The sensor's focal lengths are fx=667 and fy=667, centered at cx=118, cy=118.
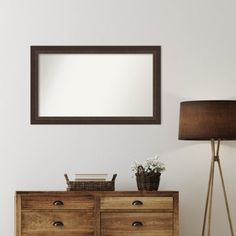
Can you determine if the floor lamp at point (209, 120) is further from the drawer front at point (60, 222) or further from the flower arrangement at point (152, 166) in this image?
the drawer front at point (60, 222)

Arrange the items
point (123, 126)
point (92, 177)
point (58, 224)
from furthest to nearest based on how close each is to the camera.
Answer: point (123, 126) < point (92, 177) < point (58, 224)

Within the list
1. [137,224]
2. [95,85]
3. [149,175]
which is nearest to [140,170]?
[149,175]

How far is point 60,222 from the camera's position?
4586 mm

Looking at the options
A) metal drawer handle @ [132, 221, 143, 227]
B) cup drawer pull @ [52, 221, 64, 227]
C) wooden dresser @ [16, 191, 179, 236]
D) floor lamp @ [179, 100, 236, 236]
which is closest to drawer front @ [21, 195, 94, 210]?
wooden dresser @ [16, 191, 179, 236]

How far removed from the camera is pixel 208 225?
15.9ft

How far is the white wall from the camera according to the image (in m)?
5.05

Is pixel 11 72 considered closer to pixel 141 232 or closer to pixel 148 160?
pixel 148 160

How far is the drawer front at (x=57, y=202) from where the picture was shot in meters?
4.58

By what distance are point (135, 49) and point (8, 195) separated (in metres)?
1.46

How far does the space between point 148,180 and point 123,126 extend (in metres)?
0.57

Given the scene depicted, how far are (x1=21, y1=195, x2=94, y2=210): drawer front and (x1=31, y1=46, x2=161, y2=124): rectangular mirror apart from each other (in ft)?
2.29

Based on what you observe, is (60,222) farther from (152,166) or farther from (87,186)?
(152,166)

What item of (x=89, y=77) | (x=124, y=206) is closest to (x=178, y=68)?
(x=89, y=77)

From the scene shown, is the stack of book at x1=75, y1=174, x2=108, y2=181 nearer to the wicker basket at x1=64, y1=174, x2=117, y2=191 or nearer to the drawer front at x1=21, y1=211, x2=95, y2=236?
the wicker basket at x1=64, y1=174, x2=117, y2=191
